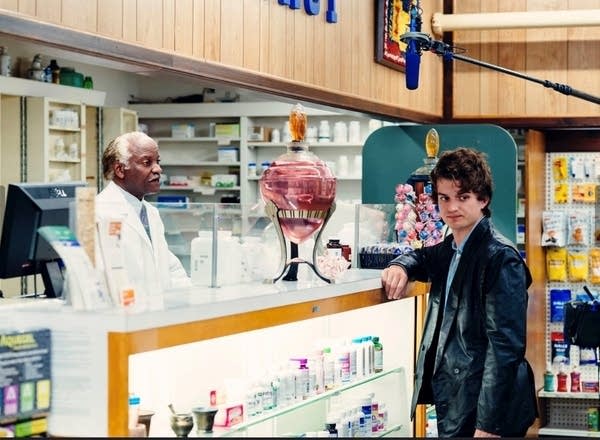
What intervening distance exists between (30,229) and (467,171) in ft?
5.83

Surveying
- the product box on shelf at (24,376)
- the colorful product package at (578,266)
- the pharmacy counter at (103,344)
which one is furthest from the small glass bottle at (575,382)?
the product box on shelf at (24,376)

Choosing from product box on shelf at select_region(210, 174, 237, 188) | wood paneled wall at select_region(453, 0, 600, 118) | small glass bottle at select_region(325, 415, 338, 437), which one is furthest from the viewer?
product box on shelf at select_region(210, 174, 237, 188)

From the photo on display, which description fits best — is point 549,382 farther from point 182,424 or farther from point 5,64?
point 182,424

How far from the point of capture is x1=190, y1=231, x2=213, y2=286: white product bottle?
379 cm

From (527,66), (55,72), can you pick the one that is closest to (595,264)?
(527,66)

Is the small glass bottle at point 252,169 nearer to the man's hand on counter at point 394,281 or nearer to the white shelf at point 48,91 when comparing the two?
the white shelf at point 48,91

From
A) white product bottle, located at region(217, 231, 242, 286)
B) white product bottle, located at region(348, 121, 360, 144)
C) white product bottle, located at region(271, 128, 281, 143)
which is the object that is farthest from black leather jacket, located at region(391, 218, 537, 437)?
white product bottle, located at region(271, 128, 281, 143)

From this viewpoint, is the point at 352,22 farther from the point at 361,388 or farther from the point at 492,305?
the point at 492,305

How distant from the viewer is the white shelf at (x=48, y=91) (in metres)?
9.72

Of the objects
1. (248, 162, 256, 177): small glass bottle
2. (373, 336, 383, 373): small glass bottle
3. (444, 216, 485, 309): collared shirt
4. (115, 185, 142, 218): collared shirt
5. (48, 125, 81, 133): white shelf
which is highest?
(48, 125, 81, 133): white shelf

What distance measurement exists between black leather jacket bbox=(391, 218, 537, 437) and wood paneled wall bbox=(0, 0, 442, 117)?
1764mm

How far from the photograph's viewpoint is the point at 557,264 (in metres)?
→ 8.73

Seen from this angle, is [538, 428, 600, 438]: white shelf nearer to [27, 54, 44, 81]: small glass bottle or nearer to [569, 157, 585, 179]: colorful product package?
[569, 157, 585, 179]: colorful product package

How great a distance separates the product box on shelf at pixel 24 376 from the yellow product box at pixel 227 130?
32.0ft
